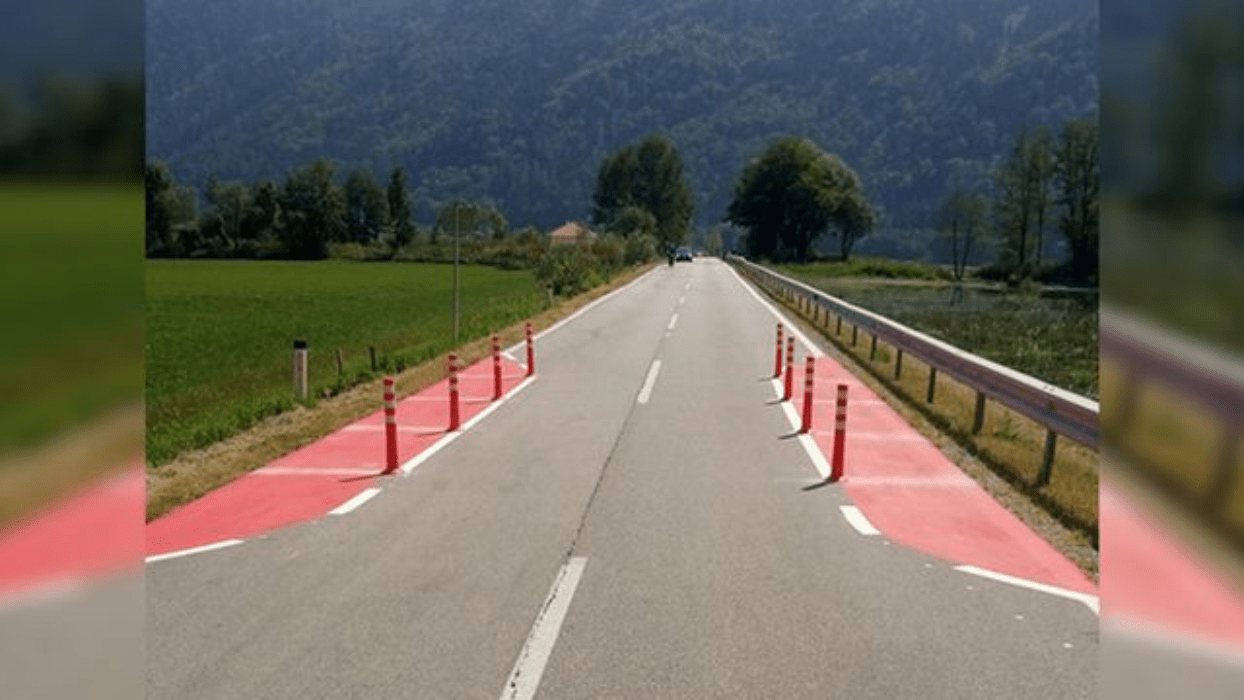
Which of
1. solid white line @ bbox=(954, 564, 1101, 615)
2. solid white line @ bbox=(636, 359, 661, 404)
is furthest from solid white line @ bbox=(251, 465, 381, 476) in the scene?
solid white line @ bbox=(954, 564, 1101, 615)

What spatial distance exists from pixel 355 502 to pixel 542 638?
4.21 m

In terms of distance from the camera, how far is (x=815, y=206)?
118 m

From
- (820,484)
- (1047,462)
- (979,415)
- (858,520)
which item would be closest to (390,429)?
(820,484)

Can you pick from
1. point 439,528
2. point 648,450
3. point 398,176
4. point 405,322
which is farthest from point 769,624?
point 398,176

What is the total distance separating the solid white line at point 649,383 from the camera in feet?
53.6

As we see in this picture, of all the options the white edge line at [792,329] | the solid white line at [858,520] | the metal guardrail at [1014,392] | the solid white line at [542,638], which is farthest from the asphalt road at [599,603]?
the white edge line at [792,329]

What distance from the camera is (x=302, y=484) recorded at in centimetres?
1036

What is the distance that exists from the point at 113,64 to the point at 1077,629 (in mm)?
6132

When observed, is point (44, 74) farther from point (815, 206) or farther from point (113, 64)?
point (815, 206)

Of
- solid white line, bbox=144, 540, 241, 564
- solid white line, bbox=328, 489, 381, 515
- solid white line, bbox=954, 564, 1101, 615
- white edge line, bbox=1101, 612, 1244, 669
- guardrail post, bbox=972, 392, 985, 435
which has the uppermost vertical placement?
white edge line, bbox=1101, 612, 1244, 669

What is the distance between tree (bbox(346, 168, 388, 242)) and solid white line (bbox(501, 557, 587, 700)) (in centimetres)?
12553

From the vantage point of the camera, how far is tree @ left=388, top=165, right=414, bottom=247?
394 ft

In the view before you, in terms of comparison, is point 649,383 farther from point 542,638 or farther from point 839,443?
point 542,638

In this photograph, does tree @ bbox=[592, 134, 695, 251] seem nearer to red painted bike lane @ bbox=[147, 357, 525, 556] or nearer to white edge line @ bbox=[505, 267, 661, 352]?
white edge line @ bbox=[505, 267, 661, 352]
